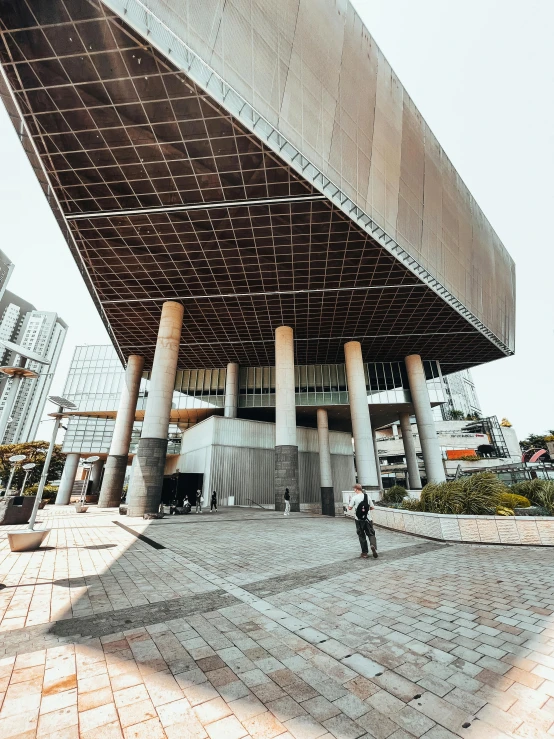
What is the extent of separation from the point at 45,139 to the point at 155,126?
5829mm

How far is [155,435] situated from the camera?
22.9m

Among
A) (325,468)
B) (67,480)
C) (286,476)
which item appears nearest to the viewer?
(286,476)

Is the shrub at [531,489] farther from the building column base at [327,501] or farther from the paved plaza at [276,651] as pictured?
the building column base at [327,501]

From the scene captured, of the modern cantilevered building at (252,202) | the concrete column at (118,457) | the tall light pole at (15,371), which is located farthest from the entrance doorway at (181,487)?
the tall light pole at (15,371)

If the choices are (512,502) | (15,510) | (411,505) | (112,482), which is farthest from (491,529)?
(112,482)

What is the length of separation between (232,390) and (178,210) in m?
21.0

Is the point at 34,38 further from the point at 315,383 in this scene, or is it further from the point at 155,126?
the point at 315,383

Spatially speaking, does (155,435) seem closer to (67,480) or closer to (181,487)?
(181,487)

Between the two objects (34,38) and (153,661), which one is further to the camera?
(34,38)

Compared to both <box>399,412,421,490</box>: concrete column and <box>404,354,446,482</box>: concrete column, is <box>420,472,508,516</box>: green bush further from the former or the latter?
<box>399,412,421,490</box>: concrete column

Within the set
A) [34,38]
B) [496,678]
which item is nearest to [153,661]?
[496,678]

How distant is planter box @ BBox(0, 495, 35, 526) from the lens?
1372 cm

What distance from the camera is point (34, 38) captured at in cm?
1297

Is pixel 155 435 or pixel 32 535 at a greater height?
pixel 155 435
